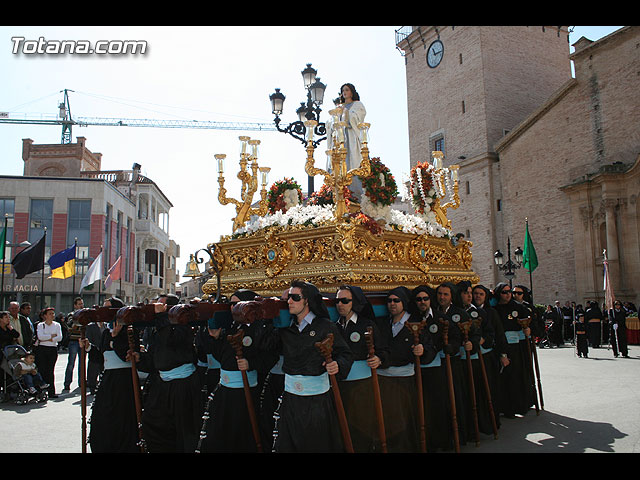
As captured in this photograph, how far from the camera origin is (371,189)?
7.93 metres

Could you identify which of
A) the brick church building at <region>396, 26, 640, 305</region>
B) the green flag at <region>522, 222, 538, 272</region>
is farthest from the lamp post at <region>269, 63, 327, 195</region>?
the brick church building at <region>396, 26, 640, 305</region>

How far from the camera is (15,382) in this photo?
10141 millimetres

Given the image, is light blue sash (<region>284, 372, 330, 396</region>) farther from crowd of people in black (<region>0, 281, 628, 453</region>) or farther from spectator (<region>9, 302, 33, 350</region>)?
spectator (<region>9, 302, 33, 350</region>)

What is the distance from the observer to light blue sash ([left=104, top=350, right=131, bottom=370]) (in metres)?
5.88

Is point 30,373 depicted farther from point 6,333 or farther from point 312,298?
A: point 312,298

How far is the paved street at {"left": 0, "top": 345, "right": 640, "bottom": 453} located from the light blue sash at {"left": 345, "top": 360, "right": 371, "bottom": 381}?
6.21 feet

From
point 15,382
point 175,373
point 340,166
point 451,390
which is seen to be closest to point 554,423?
point 451,390

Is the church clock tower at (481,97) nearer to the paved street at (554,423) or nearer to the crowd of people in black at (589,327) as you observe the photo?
the crowd of people in black at (589,327)

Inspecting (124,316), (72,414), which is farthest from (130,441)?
(72,414)
